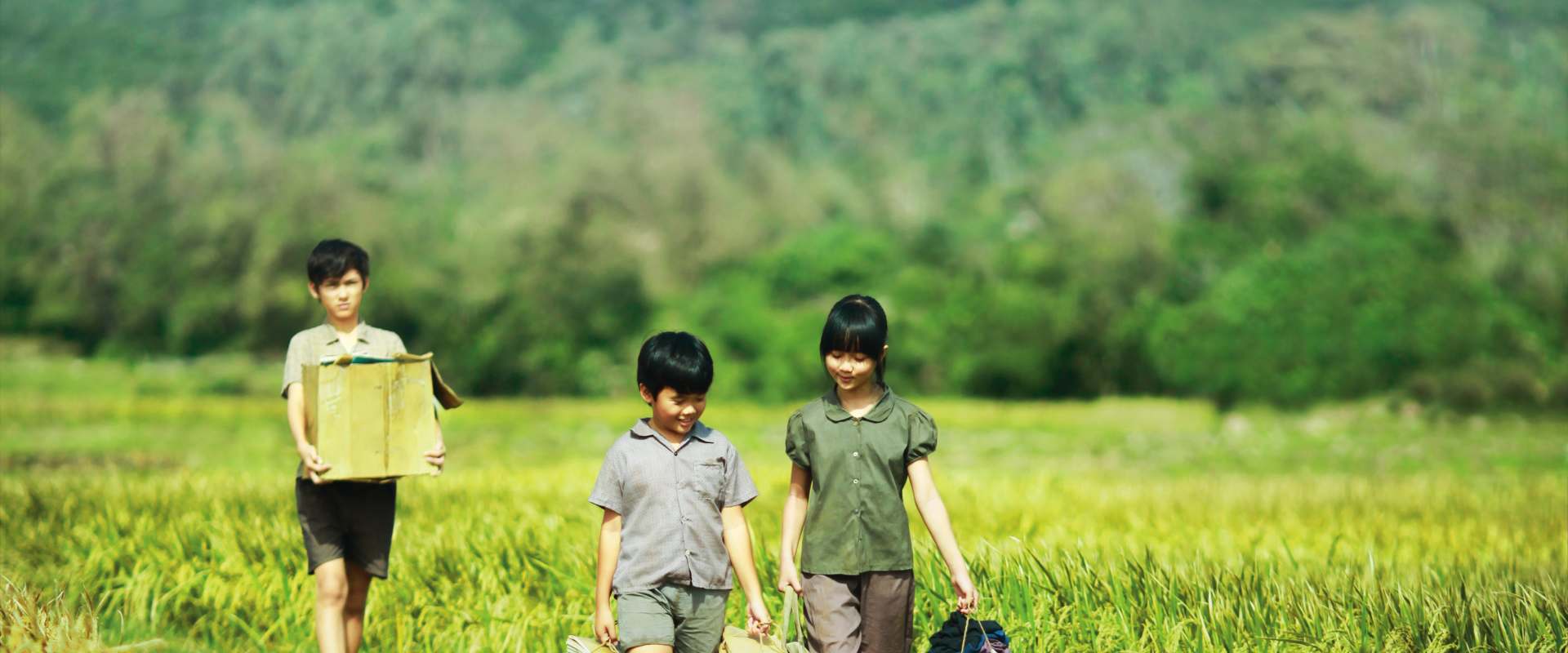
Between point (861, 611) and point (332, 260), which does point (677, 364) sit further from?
point (332, 260)

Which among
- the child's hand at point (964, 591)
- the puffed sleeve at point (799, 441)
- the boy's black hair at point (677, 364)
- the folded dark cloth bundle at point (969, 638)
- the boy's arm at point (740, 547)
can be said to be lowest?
the folded dark cloth bundle at point (969, 638)

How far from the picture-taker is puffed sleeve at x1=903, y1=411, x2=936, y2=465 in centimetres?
414

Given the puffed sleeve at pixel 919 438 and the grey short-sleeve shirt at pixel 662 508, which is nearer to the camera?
the grey short-sleeve shirt at pixel 662 508

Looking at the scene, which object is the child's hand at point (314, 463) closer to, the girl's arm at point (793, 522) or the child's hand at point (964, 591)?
the girl's arm at point (793, 522)

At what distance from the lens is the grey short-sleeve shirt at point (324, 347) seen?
4.89 metres

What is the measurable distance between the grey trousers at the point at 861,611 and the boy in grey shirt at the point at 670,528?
227mm

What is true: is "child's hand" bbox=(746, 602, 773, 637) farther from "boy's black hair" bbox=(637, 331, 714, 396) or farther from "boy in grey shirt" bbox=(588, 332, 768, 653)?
"boy's black hair" bbox=(637, 331, 714, 396)

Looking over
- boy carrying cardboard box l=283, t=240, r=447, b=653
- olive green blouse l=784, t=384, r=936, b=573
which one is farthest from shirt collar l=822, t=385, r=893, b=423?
boy carrying cardboard box l=283, t=240, r=447, b=653

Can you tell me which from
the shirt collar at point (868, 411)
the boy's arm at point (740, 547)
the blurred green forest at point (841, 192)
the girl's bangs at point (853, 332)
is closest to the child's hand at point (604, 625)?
the boy's arm at point (740, 547)

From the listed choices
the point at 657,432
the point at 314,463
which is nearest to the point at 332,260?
the point at 314,463

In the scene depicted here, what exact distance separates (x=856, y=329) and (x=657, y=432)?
0.66m

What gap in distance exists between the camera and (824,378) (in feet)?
127

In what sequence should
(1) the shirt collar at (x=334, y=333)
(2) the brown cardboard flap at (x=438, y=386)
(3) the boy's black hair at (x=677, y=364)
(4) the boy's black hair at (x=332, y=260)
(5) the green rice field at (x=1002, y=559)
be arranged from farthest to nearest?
(1) the shirt collar at (x=334, y=333) < (4) the boy's black hair at (x=332, y=260) < (2) the brown cardboard flap at (x=438, y=386) < (5) the green rice field at (x=1002, y=559) < (3) the boy's black hair at (x=677, y=364)

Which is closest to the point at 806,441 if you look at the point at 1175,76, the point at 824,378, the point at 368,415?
the point at 368,415
